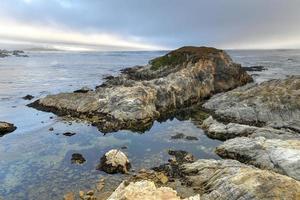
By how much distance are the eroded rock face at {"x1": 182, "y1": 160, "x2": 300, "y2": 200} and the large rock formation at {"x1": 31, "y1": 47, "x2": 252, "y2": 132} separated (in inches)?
539

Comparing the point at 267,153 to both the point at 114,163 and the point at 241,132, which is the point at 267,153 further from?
the point at 114,163

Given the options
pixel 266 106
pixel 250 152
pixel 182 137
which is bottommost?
pixel 182 137

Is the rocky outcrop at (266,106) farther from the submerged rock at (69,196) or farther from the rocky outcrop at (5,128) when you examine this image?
the rocky outcrop at (5,128)

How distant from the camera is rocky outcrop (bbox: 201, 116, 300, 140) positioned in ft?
95.0

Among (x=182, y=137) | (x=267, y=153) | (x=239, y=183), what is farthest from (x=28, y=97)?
(x=239, y=183)

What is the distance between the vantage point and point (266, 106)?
37.6 metres

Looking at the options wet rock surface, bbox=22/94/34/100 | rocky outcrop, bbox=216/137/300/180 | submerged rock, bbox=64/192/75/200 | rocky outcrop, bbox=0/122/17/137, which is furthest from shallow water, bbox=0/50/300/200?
wet rock surface, bbox=22/94/34/100

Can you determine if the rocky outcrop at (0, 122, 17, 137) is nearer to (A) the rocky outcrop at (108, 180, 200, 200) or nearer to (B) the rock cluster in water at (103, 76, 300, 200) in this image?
(B) the rock cluster in water at (103, 76, 300, 200)

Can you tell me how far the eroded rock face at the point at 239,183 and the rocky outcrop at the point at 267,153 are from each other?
2.17 m

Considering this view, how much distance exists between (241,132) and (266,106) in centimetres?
784

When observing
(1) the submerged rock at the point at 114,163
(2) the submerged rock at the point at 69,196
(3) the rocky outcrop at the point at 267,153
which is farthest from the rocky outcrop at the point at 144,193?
(3) the rocky outcrop at the point at 267,153

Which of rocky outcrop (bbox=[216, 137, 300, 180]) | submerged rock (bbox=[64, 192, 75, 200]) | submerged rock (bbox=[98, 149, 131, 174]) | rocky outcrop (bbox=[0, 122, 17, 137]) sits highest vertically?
rocky outcrop (bbox=[216, 137, 300, 180])

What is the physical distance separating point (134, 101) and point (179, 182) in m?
17.3

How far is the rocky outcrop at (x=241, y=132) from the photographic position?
29.0 metres
